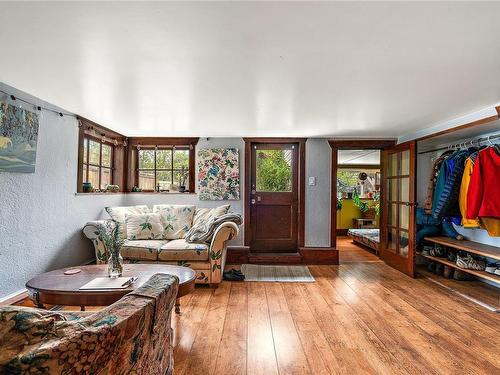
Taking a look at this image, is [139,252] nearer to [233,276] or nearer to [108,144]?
[233,276]

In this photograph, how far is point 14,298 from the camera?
8.27ft

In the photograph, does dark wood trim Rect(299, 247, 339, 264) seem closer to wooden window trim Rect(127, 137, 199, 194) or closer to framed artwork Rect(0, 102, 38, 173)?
wooden window trim Rect(127, 137, 199, 194)

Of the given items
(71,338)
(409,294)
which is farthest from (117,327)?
(409,294)

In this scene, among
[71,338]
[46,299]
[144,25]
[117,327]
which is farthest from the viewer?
[46,299]

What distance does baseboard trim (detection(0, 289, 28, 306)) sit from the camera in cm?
243

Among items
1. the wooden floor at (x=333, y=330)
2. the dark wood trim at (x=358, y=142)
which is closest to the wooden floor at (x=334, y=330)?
the wooden floor at (x=333, y=330)

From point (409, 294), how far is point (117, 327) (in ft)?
10.8

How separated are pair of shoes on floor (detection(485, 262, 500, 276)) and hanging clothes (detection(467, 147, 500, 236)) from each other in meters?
0.45

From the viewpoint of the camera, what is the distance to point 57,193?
9.90 ft

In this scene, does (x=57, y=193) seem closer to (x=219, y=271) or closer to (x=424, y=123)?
(x=219, y=271)

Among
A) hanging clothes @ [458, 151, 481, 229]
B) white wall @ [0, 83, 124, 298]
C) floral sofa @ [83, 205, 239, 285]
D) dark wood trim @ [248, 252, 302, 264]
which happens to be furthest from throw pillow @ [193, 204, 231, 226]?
hanging clothes @ [458, 151, 481, 229]

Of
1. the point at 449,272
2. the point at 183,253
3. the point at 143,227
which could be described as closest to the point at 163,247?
the point at 183,253

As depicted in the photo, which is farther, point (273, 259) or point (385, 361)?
point (273, 259)

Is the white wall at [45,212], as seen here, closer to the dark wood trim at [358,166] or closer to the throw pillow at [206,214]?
the throw pillow at [206,214]
